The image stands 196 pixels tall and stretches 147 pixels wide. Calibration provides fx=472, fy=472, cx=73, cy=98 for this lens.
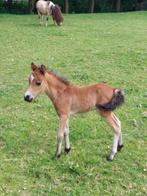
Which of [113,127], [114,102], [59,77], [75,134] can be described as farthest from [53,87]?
[75,134]

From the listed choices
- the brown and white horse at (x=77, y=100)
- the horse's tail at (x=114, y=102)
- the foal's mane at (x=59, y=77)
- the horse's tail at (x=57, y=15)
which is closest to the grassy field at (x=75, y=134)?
the brown and white horse at (x=77, y=100)

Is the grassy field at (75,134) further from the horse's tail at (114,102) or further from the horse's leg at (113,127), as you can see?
the horse's tail at (114,102)

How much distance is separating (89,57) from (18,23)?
33.4 ft

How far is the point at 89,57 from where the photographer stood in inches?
512

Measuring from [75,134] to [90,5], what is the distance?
27661 mm

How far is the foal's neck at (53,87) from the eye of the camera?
18.9 ft

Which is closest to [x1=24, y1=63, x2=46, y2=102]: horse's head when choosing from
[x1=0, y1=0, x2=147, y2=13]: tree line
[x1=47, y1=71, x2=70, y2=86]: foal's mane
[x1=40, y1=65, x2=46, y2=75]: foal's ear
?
[x1=40, y1=65, x2=46, y2=75]: foal's ear

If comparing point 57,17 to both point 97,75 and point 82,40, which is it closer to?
point 82,40

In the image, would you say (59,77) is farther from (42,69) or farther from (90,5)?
(90,5)

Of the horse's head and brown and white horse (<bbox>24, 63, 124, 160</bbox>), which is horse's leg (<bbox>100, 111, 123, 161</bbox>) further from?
the horse's head

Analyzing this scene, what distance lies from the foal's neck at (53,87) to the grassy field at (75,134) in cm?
85

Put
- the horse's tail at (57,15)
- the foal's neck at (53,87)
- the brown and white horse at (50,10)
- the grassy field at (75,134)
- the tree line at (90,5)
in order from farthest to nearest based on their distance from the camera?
the tree line at (90,5) → the brown and white horse at (50,10) → the horse's tail at (57,15) → the foal's neck at (53,87) → the grassy field at (75,134)

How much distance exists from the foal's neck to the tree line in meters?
27.7

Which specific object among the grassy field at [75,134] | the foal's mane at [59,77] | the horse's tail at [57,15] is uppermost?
the foal's mane at [59,77]
